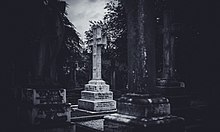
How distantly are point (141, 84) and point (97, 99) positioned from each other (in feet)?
19.9

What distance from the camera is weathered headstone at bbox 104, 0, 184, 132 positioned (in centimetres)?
406

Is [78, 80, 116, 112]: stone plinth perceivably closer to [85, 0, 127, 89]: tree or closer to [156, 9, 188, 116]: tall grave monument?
[156, 9, 188, 116]: tall grave monument

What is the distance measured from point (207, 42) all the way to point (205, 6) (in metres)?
1.55

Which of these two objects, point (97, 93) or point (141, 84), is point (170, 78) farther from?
point (141, 84)

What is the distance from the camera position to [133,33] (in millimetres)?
4410

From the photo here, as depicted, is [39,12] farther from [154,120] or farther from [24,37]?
[154,120]

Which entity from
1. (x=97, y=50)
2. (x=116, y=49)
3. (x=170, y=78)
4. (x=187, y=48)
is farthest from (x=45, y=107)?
(x=116, y=49)

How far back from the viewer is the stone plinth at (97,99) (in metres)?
9.98

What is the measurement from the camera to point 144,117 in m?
4.00

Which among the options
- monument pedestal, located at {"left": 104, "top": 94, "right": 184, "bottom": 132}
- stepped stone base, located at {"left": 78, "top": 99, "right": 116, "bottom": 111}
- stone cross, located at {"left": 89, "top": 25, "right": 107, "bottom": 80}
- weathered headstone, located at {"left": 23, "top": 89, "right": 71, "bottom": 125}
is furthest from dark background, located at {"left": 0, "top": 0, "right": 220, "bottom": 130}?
stone cross, located at {"left": 89, "top": 25, "right": 107, "bottom": 80}

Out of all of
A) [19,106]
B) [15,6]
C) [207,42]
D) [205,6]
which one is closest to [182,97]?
[207,42]

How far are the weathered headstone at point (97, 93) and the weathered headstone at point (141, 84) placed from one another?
5.55 m

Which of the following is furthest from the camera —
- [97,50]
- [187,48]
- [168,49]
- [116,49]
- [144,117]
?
[116,49]

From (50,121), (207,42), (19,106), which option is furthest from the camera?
(207,42)
